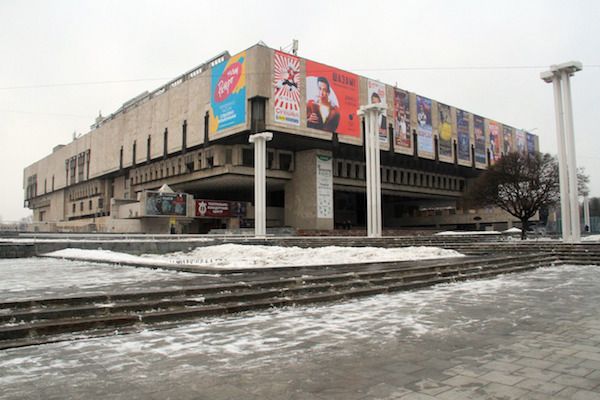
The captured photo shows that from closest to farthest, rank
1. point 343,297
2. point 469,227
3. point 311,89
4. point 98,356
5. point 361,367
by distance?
1. point 361,367
2. point 98,356
3. point 343,297
4. point 311,89
5. point 469,227

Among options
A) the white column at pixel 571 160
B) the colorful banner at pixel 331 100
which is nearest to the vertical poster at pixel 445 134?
the colorful banner at pixel 331 100

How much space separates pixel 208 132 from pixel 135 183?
24129 mm

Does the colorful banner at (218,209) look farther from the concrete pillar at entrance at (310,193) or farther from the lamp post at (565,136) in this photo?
the lamp post at (565,136)

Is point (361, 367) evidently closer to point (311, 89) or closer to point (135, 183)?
point (311, 89)

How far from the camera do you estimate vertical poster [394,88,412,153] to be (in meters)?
57.2

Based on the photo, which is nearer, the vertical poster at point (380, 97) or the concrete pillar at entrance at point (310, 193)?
the concrete pillar at entrance at point (310, 193)

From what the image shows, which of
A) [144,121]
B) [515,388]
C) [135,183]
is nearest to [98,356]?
[515,388]

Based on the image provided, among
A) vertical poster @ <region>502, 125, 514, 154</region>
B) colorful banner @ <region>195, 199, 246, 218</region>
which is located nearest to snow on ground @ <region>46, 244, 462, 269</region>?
colorful banner @ <region>195, 199, 246, 218</region>

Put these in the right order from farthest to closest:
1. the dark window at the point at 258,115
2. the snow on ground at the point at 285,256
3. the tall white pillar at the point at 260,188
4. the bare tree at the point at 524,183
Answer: the dark window at the point at 258,115, the bare tree at the point at 524,183, the tall white pillar at the point at 260,188, the snow on ground at the point at 285,256

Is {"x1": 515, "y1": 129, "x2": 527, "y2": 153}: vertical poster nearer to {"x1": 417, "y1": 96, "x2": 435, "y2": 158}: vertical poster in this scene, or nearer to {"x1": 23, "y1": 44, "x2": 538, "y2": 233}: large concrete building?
{"x1": 23, "y1": 44, "x2": 538, "y2": 233}: large concrete building

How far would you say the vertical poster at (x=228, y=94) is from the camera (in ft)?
151

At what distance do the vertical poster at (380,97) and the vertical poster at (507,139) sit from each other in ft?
104

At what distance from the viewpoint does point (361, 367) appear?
4.53 m

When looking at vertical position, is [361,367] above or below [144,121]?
below
